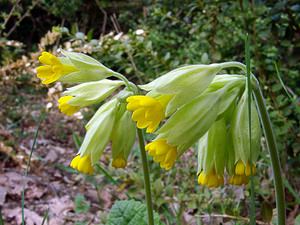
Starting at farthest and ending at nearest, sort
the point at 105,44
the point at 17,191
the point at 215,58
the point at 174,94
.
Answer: the point at 105,44, the point at 17,191, the point at 215,58, the point at 174,94

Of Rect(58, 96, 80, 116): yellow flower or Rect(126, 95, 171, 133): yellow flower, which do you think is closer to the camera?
Rect(126, 95, 171, 133): yellow flower

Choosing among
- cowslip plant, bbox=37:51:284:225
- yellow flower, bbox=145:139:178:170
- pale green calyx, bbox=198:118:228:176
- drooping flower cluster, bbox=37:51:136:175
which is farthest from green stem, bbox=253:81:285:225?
drooping flower cluster, bbox=37:51:136:175

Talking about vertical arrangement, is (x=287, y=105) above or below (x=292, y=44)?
below

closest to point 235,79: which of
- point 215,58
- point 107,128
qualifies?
point 107,128

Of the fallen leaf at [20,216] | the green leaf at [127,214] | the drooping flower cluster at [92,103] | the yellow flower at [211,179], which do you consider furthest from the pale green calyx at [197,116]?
the fallen leaf at [20,216]

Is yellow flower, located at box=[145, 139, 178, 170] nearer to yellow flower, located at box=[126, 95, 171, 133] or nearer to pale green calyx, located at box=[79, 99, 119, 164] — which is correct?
yellow flower, located at box=[126, 95, 171, 133]

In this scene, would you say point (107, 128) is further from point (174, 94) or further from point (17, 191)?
point (17, 191)

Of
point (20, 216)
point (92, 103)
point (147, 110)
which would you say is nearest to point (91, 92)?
point (92, 103)
